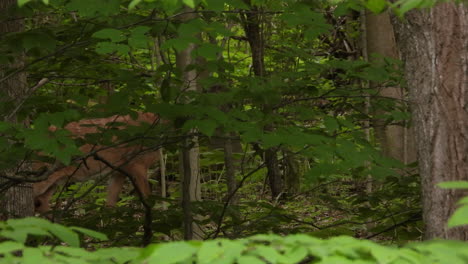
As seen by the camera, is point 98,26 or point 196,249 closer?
point 196,249

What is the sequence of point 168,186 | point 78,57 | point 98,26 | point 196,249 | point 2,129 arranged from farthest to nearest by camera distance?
1. point 168,186
2. point 78,57
3. point 98,26
4. point 2,129
5. point 196,249

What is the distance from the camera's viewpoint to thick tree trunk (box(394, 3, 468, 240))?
2.79 metres

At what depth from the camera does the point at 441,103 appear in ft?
9.23

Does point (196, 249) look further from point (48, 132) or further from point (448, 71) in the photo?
point (48, 132)

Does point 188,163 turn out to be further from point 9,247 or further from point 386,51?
point 386,51

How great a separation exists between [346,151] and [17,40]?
2.04 m

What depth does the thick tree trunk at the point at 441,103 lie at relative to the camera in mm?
2793

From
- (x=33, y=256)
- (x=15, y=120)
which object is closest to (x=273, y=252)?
(x=33, y=256)

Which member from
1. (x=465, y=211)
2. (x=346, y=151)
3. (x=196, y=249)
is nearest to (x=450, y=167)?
(x=346, y=151)

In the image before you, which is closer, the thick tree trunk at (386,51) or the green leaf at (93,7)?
the green leaf at (93,7)

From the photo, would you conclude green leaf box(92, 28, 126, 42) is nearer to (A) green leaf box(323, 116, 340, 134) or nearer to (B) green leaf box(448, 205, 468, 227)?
(A) green leaf box(323, 116, 340, 134)

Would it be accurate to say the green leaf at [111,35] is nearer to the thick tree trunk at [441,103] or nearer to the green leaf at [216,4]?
the green leaf at [216,4]

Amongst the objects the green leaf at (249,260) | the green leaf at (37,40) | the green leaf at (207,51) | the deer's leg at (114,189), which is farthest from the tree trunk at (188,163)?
the deer's leg at (114,189)

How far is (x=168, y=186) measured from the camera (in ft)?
37.4
